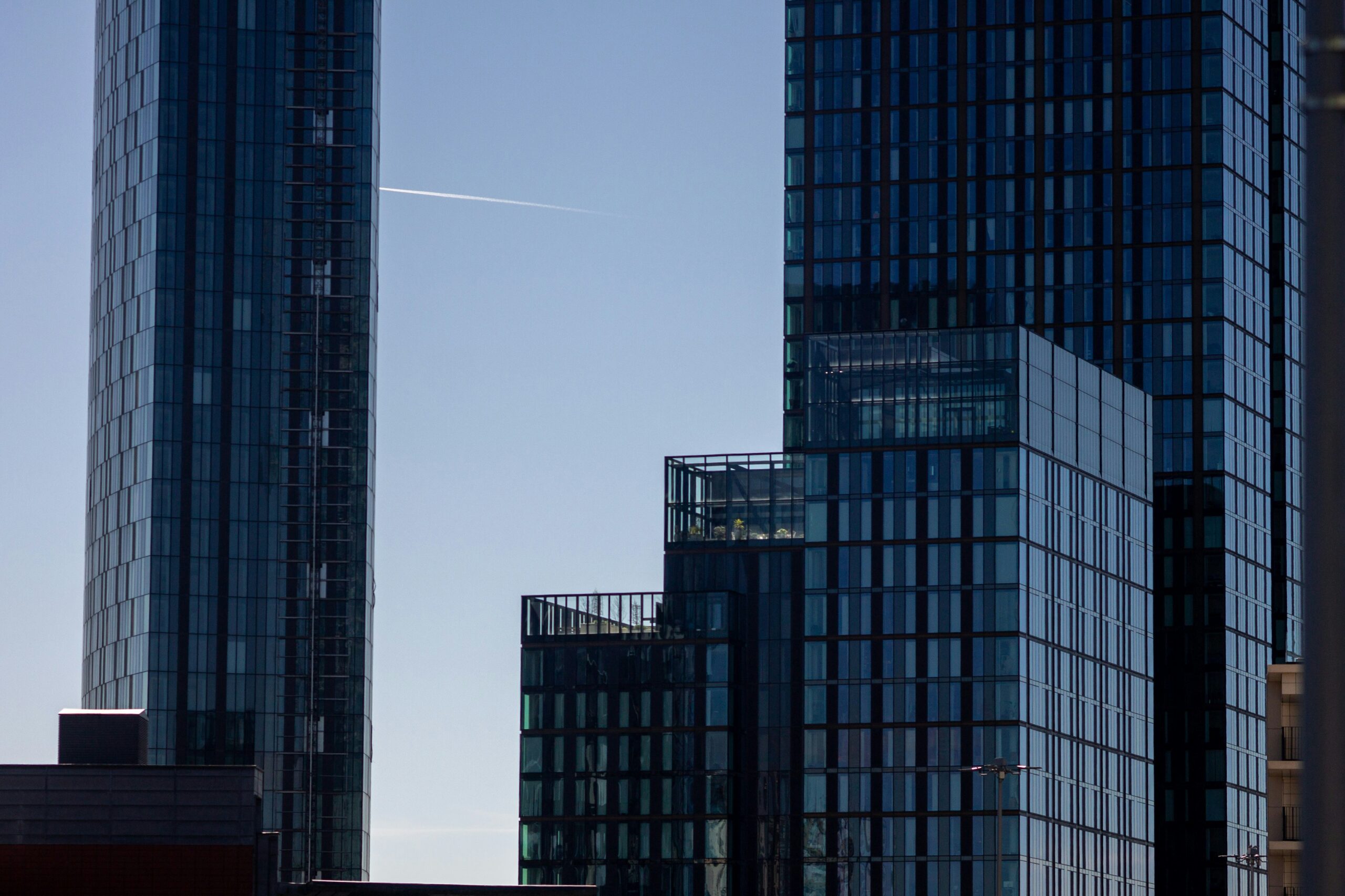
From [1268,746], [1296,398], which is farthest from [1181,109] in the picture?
[1268,746]

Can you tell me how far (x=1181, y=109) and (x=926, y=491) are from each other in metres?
51.3

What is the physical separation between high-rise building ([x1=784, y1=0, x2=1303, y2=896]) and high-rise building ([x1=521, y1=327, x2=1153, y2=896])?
29.0 meters

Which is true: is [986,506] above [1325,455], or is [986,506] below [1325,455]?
above

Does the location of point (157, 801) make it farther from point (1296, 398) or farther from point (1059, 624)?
point (1296, 398)

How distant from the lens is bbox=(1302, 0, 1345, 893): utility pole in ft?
37.6

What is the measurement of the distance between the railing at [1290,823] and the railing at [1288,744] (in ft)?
6.56

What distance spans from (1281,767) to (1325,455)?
256 ft

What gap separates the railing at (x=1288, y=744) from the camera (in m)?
88.6

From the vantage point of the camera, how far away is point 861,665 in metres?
152

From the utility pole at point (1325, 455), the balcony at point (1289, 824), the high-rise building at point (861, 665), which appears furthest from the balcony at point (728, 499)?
the utility pole at point (1325, 455)

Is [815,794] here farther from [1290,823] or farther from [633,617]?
[1290,823]

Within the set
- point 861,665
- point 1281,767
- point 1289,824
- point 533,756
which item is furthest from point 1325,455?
point 533,756

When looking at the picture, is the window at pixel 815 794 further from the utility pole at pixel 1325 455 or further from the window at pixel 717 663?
the utility pole at pixel 1325 455

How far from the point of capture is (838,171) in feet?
616
